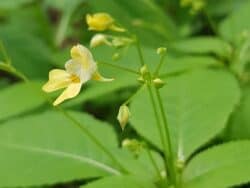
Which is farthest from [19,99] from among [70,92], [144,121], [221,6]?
[221,6]

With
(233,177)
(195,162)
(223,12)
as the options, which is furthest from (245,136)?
(223,12)

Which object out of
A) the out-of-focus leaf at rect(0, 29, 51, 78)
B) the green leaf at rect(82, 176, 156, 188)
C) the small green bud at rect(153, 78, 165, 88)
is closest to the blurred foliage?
the green leaf at rect(82, 176, 156, 188)

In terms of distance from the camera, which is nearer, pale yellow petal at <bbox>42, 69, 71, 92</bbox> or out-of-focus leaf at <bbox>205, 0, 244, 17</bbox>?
pale yellow petal at <bbox>42, 69, 71, 92</bbox>

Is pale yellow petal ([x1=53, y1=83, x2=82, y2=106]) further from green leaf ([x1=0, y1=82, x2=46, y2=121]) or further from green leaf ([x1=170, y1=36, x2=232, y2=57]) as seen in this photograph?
green leaf ([x1=170, y1=36, x2=232, y2=57])

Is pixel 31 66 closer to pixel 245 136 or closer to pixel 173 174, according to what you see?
pixel 245 136

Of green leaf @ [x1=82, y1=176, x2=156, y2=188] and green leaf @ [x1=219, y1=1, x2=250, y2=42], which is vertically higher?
green leaf @ [x1=82, y1=176, x2=156, y2=188]

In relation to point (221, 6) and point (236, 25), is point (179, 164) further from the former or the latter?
point (221, 6)
